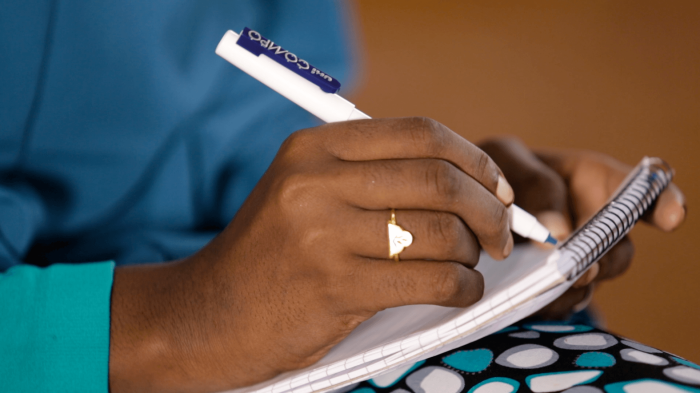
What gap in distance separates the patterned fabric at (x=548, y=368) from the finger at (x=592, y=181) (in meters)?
0.16

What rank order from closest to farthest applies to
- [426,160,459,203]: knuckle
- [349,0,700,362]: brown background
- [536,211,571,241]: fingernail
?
1. [426,160,459,203]: knuckle
2. [536,211,571,241]: fingernail
3. [349,0,700,362]: brown background

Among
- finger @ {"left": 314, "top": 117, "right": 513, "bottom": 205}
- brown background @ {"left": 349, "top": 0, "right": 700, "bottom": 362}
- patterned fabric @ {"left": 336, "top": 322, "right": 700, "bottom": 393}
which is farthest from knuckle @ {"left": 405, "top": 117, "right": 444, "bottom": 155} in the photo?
brown background @ {"left": 349, "top": 0, "right": 700, "bottom": 362}

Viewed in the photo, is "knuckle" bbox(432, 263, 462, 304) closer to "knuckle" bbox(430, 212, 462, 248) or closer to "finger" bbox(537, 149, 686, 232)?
"knuckle" bbox(430, 212, 462, 248)

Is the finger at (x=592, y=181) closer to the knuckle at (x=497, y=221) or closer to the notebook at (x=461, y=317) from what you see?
the notebook at (x=461, y=317)

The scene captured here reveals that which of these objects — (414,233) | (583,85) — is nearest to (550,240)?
(414,233)

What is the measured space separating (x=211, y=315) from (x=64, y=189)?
227 mm

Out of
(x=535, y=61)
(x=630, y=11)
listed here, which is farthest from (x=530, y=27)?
(x=630, y=11)

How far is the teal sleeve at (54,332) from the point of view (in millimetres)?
289

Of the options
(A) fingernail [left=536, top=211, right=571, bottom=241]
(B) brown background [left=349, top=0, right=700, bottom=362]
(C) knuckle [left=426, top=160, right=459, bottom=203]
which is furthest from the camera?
(B) brown background [left=349, top=0, right=700, bottom=362]

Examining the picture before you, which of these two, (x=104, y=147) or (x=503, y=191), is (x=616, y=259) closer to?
(x=503, y=191)

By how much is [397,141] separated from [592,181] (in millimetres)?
317

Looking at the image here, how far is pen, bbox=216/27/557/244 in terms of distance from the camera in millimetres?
297

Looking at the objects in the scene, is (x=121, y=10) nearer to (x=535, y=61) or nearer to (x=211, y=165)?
(x=211, y=165)

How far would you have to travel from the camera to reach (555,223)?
1.31ft
